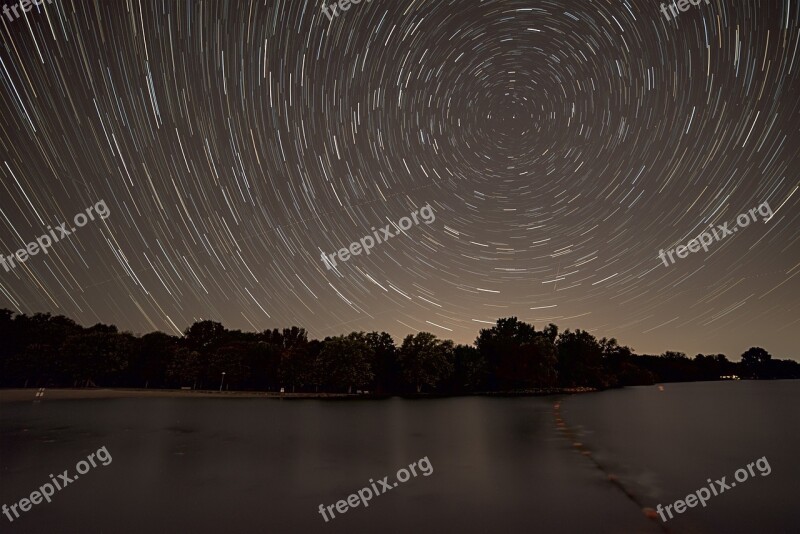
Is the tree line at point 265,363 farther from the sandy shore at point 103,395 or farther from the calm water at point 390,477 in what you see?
the calm water at point 390,477

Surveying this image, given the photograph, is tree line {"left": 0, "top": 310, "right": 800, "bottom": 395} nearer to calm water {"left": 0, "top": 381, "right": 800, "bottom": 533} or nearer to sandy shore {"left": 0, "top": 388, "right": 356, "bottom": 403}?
sandy shore {"left": 0, "top": 388, "right": 356, "bottom": 403}

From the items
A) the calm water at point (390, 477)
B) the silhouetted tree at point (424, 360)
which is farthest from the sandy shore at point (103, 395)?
the calm water at point (390, 477)

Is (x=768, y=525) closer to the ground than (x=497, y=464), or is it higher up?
closer to the ground

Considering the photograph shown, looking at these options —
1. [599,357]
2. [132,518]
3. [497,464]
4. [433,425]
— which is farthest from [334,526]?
[599,357]

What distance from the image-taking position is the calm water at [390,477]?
12.0 metres

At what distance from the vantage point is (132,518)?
12.5m

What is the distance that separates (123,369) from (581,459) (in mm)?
103121

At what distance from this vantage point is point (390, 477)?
17031 mm

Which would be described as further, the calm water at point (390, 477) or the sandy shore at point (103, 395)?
the sandy shore at point (103, 395)

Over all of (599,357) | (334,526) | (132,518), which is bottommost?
(334,526)

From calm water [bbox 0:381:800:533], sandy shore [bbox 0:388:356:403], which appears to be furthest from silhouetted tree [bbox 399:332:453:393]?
calm water [bbox 0:381:800:533]

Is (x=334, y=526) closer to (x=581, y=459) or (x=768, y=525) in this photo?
(x=768, y=525)

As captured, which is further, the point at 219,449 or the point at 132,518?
the point at 219,449

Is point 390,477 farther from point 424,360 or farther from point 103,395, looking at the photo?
point 424,360
